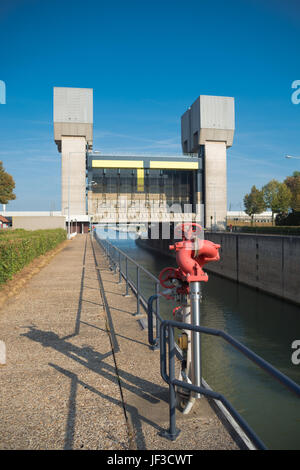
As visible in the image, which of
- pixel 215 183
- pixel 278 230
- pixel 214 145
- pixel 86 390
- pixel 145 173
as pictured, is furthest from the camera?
pixel 145 173

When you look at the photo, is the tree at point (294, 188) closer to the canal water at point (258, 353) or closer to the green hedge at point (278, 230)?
the green hedge at point (278, 230)

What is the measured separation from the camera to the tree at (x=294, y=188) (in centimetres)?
4481

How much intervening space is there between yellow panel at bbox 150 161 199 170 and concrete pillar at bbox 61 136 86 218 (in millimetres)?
13333

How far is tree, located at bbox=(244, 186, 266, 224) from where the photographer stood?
226 feet

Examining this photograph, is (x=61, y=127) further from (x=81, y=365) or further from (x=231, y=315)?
(x=81, y=365)

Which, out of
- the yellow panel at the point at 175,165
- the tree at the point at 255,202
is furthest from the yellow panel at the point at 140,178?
the tree at the point at 255,202

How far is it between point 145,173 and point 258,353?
6295cm

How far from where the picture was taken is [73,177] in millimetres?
63812

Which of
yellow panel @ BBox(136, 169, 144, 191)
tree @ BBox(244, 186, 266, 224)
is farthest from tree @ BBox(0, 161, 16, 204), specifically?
tree @ BBox(244, 186, 266, 224)

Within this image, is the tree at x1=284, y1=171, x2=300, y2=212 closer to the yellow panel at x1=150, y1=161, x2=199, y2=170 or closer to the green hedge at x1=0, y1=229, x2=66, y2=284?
the yellow panel at x1=150, y1=161, x2=199, y2=170

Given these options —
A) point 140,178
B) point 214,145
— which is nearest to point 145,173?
point 140,178

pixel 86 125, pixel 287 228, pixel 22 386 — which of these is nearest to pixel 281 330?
pixel 22 386

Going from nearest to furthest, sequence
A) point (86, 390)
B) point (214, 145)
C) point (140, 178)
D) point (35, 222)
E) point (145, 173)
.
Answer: point (86, 390) → point (35, 222) → point (214, 145) → point (140, 178) → point (145, 173)

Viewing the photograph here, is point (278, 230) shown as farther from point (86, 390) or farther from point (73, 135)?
point (73, 135)
